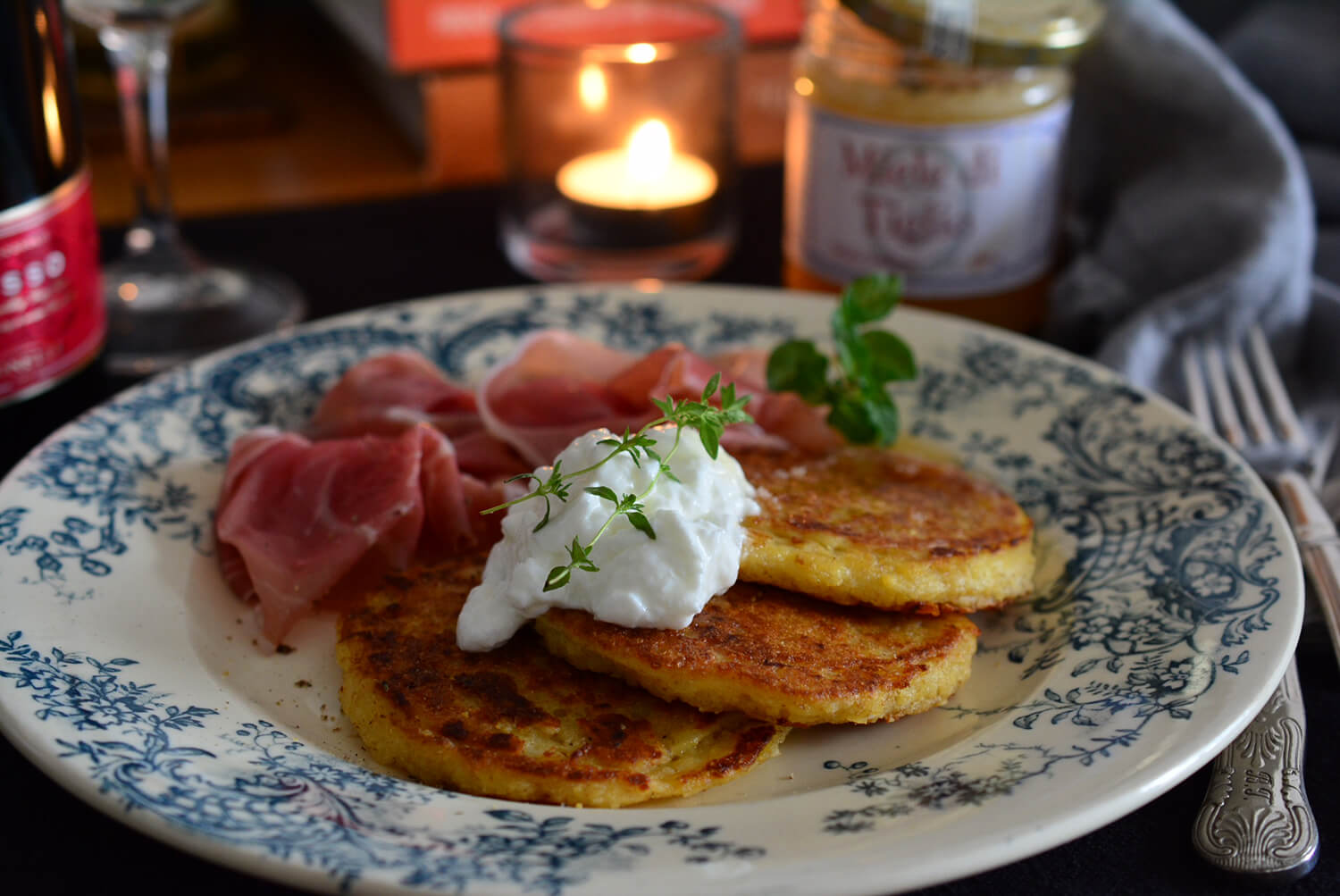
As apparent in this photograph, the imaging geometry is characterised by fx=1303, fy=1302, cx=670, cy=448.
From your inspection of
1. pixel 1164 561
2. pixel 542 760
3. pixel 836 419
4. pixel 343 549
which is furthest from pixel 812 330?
pixel 542 760

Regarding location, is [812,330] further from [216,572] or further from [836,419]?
[216,572]

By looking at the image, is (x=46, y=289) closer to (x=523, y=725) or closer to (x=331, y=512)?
(x=331, y=512)

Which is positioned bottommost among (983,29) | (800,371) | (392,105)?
(392,105)

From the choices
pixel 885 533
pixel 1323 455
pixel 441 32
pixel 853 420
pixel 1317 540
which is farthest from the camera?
pixel 441 32

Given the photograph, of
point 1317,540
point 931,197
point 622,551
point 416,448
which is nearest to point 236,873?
point 622,551

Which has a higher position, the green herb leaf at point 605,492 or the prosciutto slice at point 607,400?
the green herb leaf at point 605,492

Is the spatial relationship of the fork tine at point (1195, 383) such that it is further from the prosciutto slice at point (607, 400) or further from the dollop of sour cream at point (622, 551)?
the dollop of sour cream at point (622, 551)

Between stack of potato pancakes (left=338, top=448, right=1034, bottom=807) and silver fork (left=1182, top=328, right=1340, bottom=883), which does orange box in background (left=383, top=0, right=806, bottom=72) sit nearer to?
silver fork (left=1182, top=328, right=1340, bottom=883)

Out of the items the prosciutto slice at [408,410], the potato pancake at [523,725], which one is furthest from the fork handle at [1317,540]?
the prosciutto slice at [408,410]
